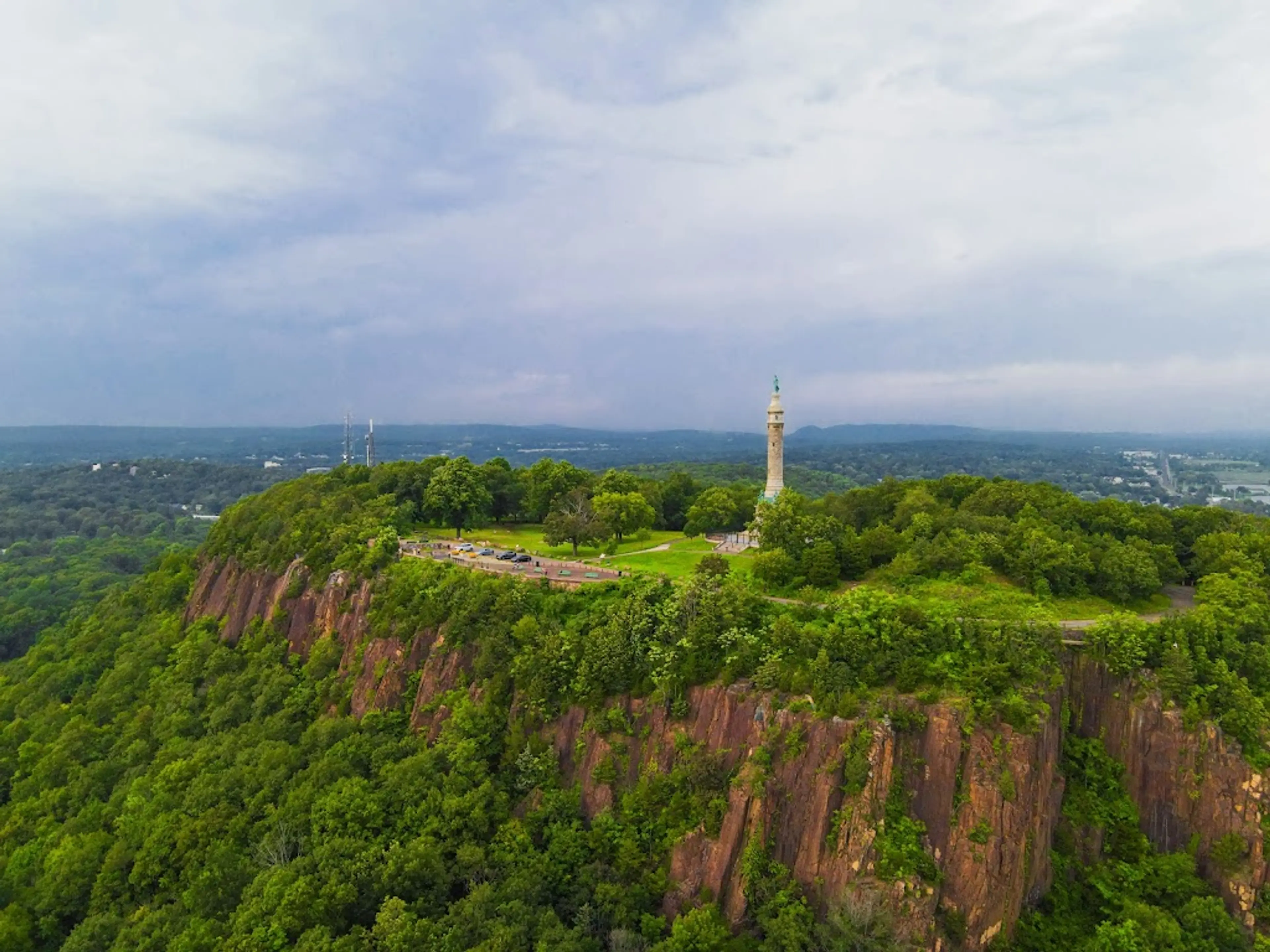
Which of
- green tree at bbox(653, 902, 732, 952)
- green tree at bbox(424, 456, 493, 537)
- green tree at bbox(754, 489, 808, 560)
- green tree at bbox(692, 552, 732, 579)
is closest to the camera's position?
green tree at bbox(653, 902, 732, 952)

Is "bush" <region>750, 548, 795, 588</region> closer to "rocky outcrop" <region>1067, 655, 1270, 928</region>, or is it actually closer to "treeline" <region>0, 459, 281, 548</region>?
"rocky outcrop" <region>1067, 655, 1270, 928</region>

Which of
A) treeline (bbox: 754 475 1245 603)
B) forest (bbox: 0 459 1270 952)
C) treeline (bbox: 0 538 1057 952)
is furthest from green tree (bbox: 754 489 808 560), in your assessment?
treeline (bbox: 0 538 1057 952)

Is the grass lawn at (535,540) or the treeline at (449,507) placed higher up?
the treeline at (449,507)

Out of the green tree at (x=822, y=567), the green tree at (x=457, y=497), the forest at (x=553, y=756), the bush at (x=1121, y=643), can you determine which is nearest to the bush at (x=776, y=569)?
the forest at (x=553, y=756)

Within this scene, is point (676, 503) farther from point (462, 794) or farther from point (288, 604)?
point (462, 794)

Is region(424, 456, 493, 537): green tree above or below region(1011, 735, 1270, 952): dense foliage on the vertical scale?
above

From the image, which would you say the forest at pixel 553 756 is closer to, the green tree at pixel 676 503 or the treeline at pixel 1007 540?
the treeline at pixel 1007 540

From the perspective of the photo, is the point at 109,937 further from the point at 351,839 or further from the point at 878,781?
the point at 878,781
